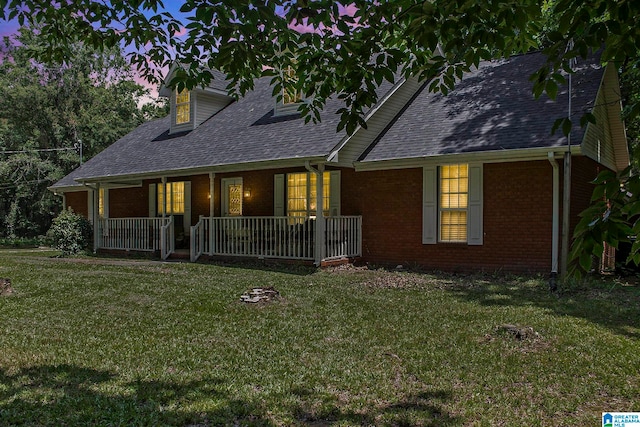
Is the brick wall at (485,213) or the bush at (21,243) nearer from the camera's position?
the brick wall at (485,213)

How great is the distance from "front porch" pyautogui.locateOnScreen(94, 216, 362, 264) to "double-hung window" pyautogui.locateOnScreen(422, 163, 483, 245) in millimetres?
2037

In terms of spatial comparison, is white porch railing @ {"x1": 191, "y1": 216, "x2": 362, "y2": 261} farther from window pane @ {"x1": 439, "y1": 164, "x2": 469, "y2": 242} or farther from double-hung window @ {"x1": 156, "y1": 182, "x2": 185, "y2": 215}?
double-hung window @ {"x1": 156, "y1": 182, "x2": 185, "y2": 215}

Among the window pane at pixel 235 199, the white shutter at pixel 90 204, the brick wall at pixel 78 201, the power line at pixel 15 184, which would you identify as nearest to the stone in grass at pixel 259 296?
the window pane at pixel 235 199

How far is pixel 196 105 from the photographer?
1886 centimetres

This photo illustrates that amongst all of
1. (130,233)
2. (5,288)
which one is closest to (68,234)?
(130,233)

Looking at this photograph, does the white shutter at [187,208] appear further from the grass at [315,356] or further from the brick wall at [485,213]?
the grass at [315,356]

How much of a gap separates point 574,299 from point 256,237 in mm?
8302

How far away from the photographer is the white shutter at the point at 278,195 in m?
15.2

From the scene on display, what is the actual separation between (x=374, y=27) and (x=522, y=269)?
29.6 ft

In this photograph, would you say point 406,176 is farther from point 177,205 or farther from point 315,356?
point 177,205

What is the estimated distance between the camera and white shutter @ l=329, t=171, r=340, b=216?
13938mm

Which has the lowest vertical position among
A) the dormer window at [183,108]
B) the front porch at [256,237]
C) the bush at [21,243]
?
the bush at [21,243]

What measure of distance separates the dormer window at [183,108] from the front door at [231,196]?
12.8 feet

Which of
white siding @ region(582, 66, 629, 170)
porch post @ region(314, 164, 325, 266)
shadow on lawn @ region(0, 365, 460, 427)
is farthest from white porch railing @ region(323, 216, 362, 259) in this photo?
shadow on lawn @ region(0, 365, 460, 427)
